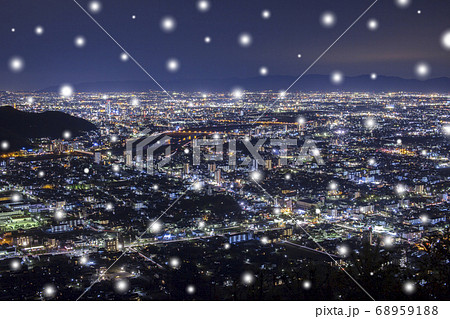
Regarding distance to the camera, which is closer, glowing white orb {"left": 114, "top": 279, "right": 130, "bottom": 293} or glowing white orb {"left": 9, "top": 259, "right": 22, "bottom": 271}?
glowing white orb {"left": 114, "top": 279, "right": 130, "bottom": 293}

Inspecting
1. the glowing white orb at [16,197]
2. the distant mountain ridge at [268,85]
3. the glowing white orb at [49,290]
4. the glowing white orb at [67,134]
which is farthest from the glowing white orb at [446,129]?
the glowing white orb at [49,290]

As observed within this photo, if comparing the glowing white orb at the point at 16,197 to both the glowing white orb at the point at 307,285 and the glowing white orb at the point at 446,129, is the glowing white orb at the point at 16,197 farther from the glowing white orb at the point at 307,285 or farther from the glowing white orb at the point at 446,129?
the glowing white orb at the point at 446,129

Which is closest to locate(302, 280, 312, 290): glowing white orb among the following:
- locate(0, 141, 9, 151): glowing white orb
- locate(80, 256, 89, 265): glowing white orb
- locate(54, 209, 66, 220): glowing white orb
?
locate(80, 256, 89, 265): glowing white orb

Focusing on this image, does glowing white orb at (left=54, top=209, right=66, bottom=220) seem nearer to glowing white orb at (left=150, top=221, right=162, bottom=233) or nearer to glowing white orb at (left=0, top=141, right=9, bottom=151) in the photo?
glowing white orb at (left=150, top=221, right=162, bottom=233)

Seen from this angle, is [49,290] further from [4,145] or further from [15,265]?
[4,145]

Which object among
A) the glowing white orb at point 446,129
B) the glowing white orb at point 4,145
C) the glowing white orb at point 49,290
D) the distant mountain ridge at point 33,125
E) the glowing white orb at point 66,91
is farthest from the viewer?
the glowing white orb at point 66,91

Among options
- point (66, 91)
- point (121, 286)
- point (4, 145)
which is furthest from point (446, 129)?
point (66, 91)
